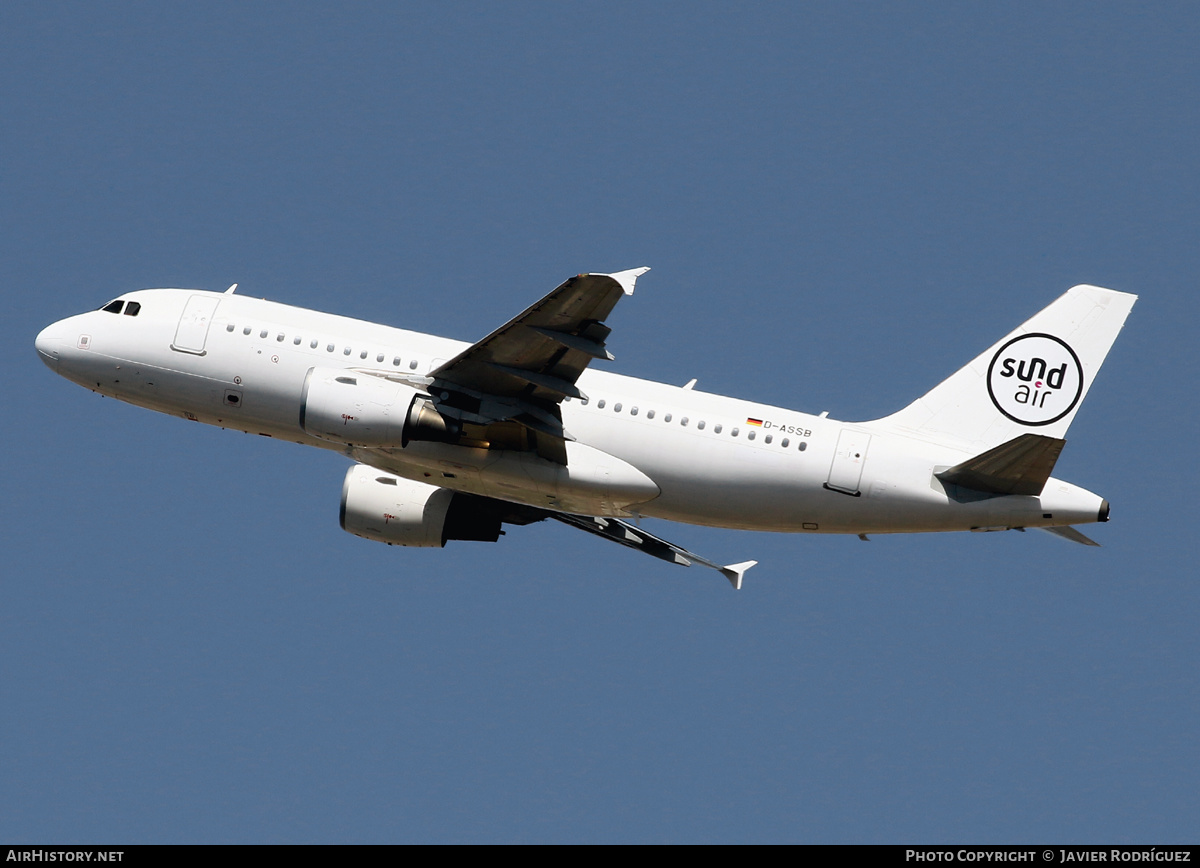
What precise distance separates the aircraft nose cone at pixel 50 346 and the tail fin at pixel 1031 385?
22.1 m

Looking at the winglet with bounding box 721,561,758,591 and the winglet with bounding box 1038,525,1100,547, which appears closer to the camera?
the winglet with bounding box 1038,525,1100,547

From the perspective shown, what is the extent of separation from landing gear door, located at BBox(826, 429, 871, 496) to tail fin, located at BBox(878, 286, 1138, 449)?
7.14 ft

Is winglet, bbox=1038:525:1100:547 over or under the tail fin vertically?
under

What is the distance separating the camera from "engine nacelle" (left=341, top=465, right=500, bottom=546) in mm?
40281

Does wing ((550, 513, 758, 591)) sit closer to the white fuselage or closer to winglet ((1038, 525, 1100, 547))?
the white fuselage

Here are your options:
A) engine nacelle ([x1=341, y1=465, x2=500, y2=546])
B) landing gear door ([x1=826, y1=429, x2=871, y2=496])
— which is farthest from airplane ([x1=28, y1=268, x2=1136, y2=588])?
engine nacelle ([x1=341, y1=465, x2=500, y2=546])

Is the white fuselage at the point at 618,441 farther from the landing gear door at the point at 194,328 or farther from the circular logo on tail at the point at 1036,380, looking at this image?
the circular logo on tail at the point at 1036,380

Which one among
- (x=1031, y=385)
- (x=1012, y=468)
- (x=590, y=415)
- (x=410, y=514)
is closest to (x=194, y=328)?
(x=410, y=514)

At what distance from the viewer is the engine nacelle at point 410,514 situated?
40281 millimetres

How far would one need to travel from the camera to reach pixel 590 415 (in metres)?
36.2

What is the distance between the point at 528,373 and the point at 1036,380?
13529 mm

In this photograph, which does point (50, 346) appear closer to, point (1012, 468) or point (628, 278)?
point (628, 278)

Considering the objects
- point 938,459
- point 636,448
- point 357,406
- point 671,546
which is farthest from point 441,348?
point 938,459
